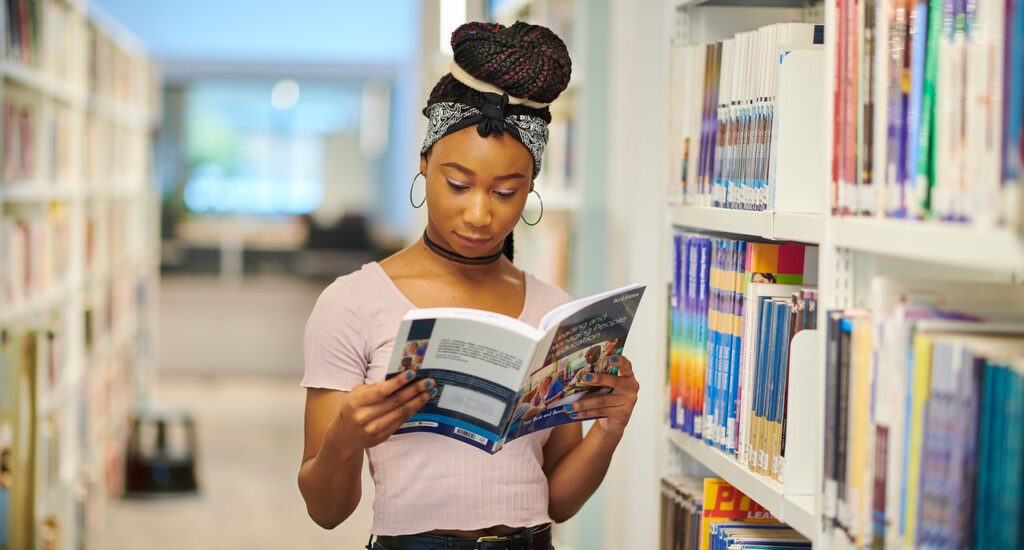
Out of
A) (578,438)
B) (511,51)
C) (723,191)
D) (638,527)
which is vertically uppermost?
(511,51)

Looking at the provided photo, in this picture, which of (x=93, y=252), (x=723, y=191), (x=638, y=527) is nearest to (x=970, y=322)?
(x=723, y=191)

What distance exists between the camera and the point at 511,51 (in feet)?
4.85

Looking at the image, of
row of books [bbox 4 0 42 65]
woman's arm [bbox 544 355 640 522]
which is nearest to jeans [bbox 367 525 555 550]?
woman's arm [bbox 544 355 640 522]

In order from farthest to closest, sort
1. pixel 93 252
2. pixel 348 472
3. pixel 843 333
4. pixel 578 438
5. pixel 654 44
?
1. pixel 93 252
2. pixel 654 44
3. pixel 578 438
4. pixel 348 472
5. pixel 843 333

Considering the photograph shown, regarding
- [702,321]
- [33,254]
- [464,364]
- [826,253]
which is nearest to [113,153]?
[33,254]

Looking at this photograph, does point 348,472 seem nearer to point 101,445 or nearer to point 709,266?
point 709,266

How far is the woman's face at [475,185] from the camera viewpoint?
146cm

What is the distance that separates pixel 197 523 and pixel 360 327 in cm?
337

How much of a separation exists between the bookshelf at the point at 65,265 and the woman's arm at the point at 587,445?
154 centimetres

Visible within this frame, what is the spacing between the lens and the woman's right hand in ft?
4.28

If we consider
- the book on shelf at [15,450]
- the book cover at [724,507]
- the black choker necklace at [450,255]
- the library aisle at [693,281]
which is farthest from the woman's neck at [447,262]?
the book on shelf at [15,450]

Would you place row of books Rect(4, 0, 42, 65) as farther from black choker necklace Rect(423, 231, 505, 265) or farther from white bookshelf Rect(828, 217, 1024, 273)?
white bookshelf Rect(828, 217, 1024, 273)

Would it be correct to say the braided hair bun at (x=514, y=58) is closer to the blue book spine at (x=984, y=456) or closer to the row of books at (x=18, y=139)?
the blue book spine at (x=984, y=456)

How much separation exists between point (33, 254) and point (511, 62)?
2.30 meters
